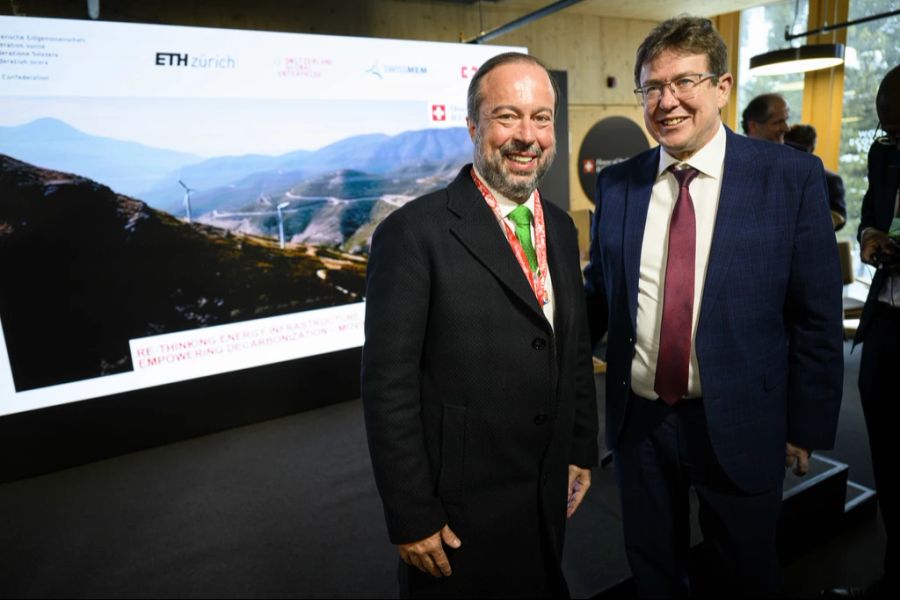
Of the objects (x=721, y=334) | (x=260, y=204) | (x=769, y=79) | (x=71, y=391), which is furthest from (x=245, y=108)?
(x=769, y=79)

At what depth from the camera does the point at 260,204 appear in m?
3.84

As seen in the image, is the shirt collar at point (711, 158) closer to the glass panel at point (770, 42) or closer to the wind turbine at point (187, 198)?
the wind turbine at point (187, 198)

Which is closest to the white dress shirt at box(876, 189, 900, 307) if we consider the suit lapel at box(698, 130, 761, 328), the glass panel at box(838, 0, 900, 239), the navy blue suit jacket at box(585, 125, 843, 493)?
the navy blue suit jacket at box(585, 125, 843, 493)

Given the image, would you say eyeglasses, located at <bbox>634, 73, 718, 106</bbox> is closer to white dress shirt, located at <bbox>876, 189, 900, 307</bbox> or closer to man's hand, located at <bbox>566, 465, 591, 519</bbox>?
white dress shirt, located at <bbox>876, 189, 900, 307</bbox>

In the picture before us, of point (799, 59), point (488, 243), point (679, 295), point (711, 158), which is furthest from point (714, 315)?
point (799, 59)

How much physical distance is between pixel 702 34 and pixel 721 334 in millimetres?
751

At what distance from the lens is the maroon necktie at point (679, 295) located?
4.83 ft

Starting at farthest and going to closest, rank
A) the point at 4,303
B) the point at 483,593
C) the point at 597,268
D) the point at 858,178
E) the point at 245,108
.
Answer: the point at 858,178 → the point at 245,108 → the point at 4,303 → the point at 597,268 → the point at 483,593

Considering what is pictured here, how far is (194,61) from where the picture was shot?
3.32 m

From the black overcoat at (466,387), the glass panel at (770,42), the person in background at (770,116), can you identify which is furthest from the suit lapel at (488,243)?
the glass panel at (770,42)

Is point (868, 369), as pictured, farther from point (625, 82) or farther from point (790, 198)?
point (625, 82)

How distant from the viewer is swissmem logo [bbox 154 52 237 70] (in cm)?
324

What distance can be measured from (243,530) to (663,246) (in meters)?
2.27

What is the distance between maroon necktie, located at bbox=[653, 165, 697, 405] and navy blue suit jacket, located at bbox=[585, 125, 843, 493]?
44mm
